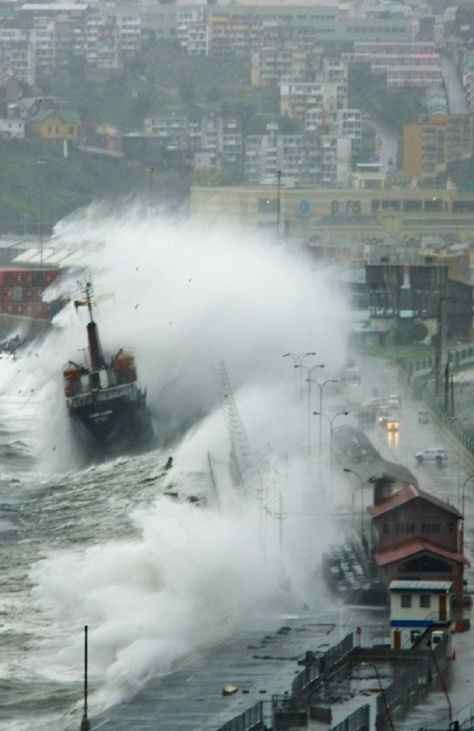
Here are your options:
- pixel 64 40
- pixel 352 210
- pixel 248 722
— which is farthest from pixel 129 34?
pixel 248 722

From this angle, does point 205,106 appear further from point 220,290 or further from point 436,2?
point 220,290

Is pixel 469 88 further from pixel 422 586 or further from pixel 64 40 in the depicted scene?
pixel 422 586

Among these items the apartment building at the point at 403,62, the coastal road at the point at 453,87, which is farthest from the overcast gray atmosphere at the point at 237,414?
the apartment building at the point at 403,62

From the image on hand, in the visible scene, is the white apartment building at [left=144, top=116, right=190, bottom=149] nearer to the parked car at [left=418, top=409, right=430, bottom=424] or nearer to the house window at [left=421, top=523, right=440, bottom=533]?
the parked car at [left=418, top=409, right=430, bottom=424]

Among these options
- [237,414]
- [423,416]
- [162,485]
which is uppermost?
[237,414]

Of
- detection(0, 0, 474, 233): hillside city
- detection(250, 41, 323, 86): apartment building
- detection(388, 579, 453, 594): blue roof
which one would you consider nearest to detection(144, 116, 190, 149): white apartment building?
detection(0, 0, 474, 233): hillside city

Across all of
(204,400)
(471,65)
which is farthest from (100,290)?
(471,65)
